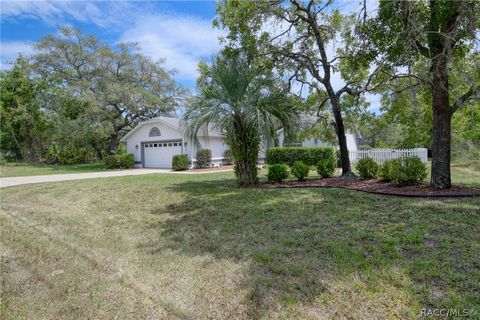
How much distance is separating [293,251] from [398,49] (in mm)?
5543

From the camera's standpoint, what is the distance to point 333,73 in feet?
36.1

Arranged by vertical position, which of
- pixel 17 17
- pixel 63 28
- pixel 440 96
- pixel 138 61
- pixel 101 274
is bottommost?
pixel 101 274

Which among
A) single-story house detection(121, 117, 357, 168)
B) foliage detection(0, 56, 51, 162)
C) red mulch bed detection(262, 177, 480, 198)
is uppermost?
foliage detection(0, 56, 51, 162)

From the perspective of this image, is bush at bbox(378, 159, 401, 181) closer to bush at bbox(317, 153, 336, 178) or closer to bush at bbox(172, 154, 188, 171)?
bush at bbox(317, 153, 336, 178)

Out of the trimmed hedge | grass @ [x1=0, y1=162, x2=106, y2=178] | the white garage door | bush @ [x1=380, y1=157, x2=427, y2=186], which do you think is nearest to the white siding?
the white garage door

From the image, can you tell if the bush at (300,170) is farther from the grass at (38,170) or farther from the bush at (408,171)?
the grass at (38,170)

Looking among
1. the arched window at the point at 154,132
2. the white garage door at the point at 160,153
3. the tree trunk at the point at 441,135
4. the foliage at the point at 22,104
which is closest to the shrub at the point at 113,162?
the white garage door at the point at 160,153

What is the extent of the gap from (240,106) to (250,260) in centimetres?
560

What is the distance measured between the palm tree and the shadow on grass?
259 centimetres

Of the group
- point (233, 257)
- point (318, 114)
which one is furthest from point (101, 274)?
point (318, 114)

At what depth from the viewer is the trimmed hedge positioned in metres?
15.7

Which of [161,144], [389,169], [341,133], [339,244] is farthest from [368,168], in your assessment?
[161,144]

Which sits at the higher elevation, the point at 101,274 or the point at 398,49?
the point at 398,49

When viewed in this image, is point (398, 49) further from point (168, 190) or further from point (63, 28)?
point (63, 28)
